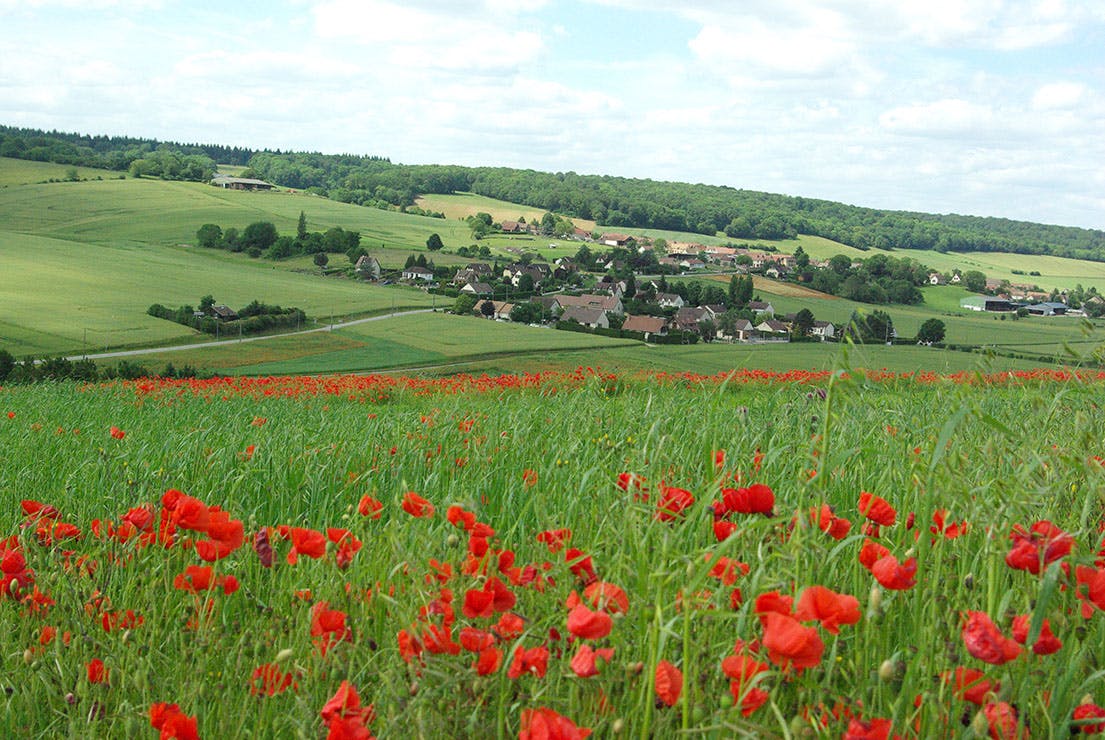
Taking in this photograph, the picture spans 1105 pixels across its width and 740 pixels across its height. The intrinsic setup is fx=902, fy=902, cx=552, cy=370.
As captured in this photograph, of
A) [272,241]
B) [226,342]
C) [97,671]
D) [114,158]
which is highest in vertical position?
[114,158]

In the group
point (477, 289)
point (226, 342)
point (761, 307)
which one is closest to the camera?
point (226, 342)

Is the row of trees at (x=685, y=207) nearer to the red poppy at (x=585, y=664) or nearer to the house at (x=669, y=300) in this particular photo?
the house at (x=669, y=300)

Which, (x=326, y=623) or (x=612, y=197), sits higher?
(x=612, y=197)

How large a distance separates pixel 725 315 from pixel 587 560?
51.0m

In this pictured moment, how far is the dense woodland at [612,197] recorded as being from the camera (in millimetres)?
97688

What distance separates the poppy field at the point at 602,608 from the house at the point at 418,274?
66.5 meters

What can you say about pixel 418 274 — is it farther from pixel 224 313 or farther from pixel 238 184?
pixel 238 184

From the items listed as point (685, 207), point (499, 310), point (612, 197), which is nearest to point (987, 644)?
point (499, 310)

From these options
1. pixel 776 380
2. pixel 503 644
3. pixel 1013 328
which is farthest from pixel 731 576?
pixel 1013 328

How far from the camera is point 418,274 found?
70.2 metres

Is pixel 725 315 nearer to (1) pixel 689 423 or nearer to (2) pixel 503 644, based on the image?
(1) pixel 689 423

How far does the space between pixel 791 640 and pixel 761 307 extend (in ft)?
189

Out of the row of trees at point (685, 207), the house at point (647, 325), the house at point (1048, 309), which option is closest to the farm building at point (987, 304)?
the house at point (1048, 309)

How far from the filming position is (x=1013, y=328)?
44.8 metres
